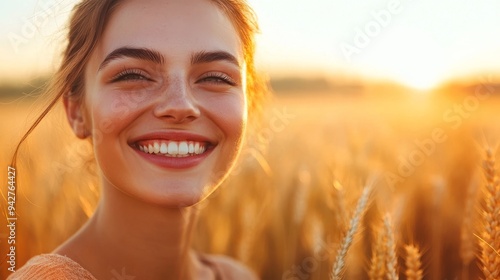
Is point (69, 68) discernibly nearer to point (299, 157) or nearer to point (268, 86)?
point (268, 86)

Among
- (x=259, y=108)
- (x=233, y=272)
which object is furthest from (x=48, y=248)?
(x=259, y=108)

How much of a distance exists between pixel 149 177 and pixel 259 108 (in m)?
0.89

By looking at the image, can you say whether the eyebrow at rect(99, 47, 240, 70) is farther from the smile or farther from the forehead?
the smile

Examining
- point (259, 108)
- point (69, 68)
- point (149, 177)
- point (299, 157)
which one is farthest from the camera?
point (299, 157)

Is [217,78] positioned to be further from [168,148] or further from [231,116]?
[168,148]

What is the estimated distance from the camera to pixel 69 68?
1.70 metres

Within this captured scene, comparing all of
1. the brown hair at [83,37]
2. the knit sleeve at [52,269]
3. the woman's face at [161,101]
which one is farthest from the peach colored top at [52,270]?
the brown hair at [83,37]

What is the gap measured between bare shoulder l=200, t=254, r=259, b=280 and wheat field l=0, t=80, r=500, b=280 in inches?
2.1

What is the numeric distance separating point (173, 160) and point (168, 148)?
43mm

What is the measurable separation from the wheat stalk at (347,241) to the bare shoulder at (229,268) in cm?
98

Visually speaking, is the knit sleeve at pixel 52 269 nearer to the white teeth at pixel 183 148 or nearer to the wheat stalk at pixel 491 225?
the white teeth at pixel 183 148

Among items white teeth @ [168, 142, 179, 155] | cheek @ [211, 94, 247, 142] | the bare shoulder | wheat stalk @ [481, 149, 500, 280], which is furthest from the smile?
the bare shoulder

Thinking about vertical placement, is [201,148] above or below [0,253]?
above

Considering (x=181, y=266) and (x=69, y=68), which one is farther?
(x=181, y=266)
